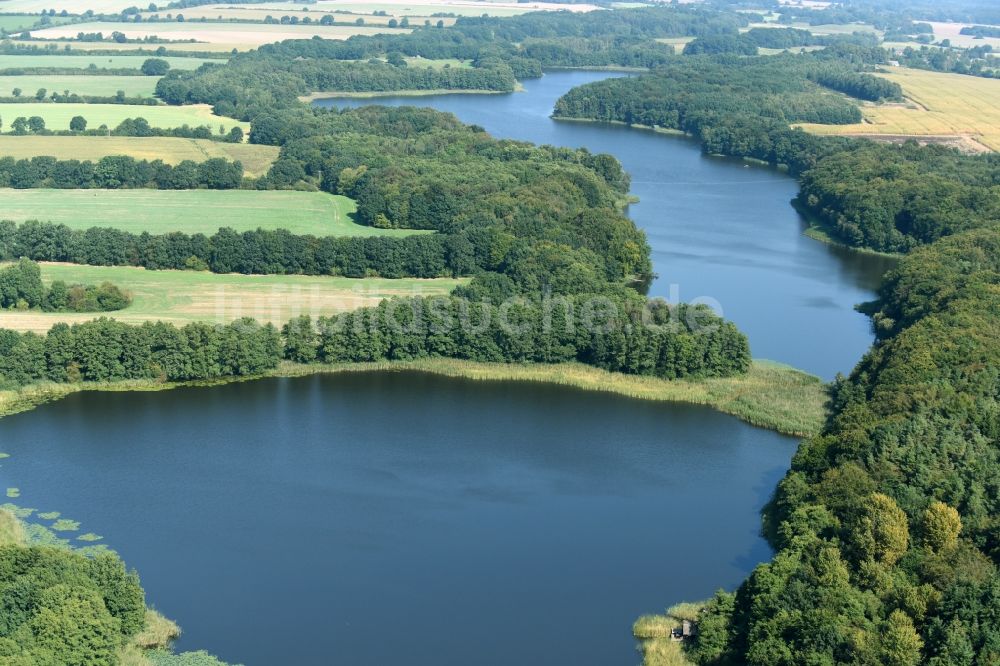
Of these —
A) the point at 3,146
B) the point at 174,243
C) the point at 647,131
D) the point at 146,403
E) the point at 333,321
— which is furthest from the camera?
the point at 647,131

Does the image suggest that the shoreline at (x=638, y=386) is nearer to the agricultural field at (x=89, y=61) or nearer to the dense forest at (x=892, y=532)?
the dense forest at (x=892, y=532)

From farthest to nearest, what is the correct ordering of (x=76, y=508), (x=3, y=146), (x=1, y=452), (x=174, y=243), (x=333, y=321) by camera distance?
1. (x=3, y=146)
2. (x=174, y=243)
3. (x=333, y=321)
4. (x=1, y=452)
5. (x=76, y=508)

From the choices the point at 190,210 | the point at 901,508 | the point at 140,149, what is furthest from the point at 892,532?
the point at 140,149

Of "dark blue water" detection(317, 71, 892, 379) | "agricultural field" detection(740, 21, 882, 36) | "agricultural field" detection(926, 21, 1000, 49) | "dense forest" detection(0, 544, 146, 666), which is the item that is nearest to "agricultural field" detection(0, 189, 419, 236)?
"dark blue water" detection(317, 71, 892, 379)

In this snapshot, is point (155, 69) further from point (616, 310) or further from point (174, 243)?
point (616, 310)

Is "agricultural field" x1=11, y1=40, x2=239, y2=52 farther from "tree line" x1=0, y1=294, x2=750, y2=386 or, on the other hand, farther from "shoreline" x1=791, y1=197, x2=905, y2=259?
"tree line" x1=0, y1=294, x2=750, y2=386

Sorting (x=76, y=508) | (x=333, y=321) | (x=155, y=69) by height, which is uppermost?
(x=155, y=69)

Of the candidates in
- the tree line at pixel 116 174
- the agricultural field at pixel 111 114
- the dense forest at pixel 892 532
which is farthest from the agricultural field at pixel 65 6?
the dense forest at pixel 892 532

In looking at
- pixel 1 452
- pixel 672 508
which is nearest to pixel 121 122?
pixel 1 452
